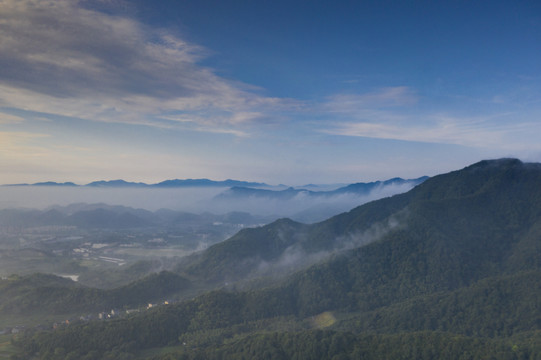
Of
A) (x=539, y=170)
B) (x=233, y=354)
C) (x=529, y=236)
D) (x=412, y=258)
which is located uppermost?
(x=539, y=170)

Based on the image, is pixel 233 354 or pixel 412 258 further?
pixel 412 258

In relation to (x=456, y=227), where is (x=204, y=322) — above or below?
below

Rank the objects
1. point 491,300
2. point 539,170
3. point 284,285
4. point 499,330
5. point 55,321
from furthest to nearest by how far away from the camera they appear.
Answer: point 539,170 → point 284,285 → point 55,321 → point 491,300 → point 499,330

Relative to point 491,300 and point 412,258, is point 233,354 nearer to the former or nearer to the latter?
point 491,300

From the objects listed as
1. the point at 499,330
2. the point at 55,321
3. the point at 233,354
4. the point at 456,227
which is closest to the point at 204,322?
the point at 233,354

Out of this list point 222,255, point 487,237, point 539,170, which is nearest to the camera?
point 487,237

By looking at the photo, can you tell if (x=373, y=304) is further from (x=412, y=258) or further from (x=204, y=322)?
(x=204, y=322)
